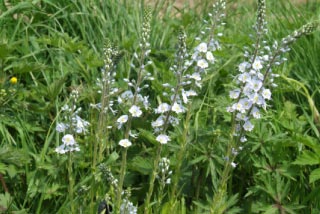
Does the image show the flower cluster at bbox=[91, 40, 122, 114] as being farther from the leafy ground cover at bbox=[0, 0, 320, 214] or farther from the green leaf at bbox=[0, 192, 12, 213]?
the green leaf at bbox=[0, 192, 12, 213]

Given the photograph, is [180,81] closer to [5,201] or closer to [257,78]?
[257,78]

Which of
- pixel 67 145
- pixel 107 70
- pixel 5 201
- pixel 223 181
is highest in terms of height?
pixel 107 70

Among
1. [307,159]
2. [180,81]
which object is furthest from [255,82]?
[307,159]

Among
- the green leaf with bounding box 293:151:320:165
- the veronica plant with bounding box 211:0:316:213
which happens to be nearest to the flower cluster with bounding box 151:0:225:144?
the veronica plant with bounding box 211:0:316:213

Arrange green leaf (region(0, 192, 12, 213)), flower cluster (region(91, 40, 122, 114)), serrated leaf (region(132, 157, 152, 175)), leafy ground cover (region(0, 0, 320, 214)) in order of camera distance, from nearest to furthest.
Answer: flower cluster (region(91, 40, 122, 114)) → leafy ground cover (region(0, 0, 320, 214)) → green leaf (region(0, 192, 12, 213)) → serrated leaf (region(132, 157, 152, 175))

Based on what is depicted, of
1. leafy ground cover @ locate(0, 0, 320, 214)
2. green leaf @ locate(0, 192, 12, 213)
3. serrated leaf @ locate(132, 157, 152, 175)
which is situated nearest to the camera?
leafy ground cover @ locate(0, 0, 320, 214)

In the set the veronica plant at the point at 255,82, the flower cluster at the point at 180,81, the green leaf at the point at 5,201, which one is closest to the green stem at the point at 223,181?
the veronica plant at the point at 255,82

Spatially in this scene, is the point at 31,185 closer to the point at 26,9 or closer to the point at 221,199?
the point at 221,199

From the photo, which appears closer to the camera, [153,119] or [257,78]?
[257,78]

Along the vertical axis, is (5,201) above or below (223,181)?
above

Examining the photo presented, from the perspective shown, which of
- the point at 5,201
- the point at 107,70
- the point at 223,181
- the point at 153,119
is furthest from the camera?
A: the point at 153,119

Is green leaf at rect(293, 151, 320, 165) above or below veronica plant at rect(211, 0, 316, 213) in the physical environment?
below

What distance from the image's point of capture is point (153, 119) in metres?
3.86

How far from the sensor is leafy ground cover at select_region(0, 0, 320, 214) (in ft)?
9.11
